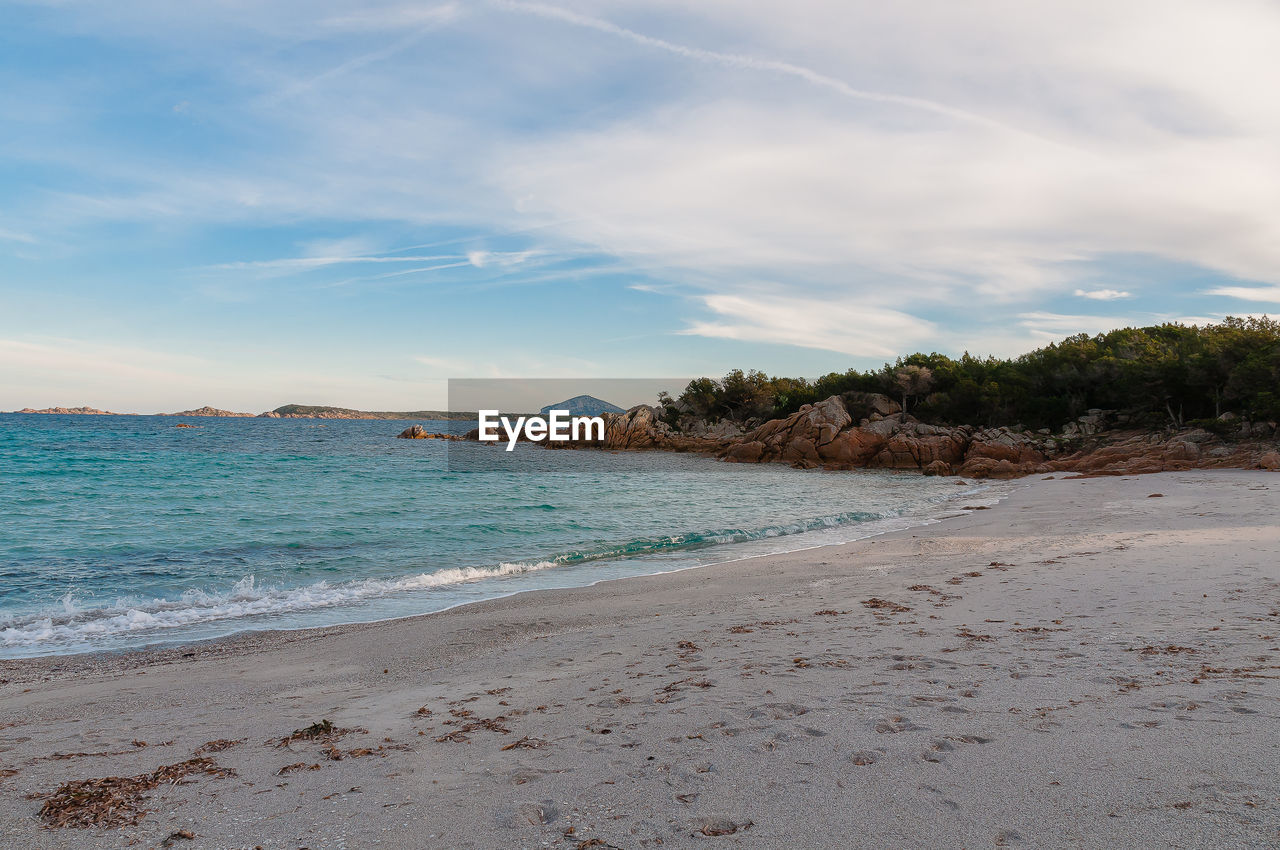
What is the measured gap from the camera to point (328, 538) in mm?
16031

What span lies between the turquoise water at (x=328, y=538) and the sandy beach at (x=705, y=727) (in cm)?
212

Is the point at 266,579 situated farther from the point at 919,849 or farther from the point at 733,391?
the point at 733,391

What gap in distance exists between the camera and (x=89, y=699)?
584 cm

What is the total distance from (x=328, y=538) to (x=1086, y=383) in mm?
54196

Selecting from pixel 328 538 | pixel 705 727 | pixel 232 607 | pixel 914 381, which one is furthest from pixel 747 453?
pixel 705 727

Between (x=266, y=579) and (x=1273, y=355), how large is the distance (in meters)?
46.2

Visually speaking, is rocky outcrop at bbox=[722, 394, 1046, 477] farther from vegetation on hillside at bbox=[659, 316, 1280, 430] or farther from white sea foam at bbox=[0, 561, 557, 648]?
white sea foam at bbox=[0, 561, 557, 648]

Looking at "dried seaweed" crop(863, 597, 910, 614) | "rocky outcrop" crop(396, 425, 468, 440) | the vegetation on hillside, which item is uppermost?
the vegetation on hillside

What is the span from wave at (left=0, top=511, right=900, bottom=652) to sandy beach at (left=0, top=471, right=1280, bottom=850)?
1.35 meters

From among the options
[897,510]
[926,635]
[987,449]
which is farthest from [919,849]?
[987,449]

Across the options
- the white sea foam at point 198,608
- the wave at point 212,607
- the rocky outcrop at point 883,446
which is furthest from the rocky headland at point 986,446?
the white sea foam at point 198,608

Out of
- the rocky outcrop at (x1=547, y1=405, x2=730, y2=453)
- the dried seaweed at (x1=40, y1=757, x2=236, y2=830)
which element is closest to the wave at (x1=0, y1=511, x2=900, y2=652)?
the dried seaweed at (x1=40, y1=757, x2=236, y2=830)

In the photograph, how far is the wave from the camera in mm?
8469

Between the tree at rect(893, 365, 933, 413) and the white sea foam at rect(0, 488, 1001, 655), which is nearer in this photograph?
the white sea foam at rect(0, 488, 1001, 655)
